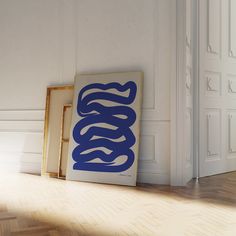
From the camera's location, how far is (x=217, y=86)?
4277mm

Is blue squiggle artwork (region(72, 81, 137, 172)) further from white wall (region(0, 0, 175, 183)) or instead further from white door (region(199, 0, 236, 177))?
white door (region(199, 0, 236, 177))

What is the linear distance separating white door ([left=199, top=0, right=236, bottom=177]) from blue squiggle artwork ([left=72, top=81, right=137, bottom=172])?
978 millimetres

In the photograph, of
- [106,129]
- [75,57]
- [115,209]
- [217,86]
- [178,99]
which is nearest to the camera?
[115,209]

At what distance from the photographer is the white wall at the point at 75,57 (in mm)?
3658

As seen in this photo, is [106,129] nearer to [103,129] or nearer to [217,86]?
[103,129]

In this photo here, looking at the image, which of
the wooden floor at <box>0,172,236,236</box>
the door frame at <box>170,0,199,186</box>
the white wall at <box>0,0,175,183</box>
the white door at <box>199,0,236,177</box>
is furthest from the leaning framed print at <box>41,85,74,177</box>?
the white door at <box>199,0,236,177</box>

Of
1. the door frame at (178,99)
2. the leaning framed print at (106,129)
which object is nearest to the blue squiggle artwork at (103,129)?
the leaning framed print at (106,129)

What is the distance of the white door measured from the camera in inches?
161

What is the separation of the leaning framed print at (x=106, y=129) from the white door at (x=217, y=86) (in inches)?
37.0

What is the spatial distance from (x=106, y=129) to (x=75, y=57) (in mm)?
1054

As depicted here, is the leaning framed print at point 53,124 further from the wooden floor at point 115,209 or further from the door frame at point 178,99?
the door frame at point 178,99

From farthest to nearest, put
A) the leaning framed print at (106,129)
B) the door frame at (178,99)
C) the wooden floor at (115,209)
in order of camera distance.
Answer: the leaning framed print at (106,129) < the door frame at (178,99) < the wooden floor at (115,209)

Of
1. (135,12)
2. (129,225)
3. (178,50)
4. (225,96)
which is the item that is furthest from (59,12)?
(129,225)

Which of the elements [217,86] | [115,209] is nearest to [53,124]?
[115,209]
